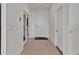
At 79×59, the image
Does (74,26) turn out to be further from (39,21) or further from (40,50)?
(39,21)

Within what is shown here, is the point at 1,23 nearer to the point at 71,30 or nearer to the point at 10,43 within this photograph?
the point at 10,43

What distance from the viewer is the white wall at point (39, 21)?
9.92 metres

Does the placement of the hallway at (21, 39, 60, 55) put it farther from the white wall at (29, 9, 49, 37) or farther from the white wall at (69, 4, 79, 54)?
the white wall at (29, 9, 49, 37)

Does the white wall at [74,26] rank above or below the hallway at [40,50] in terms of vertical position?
above

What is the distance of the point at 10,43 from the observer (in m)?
3.58

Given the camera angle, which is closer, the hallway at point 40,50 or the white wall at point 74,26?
the white wall at point 74,26

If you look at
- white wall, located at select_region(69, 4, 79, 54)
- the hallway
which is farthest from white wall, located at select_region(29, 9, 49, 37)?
white wall, located at select_region(69, 4, 79, 54)

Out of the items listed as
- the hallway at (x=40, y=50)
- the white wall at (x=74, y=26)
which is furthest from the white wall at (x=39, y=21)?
the white wall at (x=74, y=26)

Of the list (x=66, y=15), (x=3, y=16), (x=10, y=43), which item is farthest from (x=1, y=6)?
(x=66, y=15)

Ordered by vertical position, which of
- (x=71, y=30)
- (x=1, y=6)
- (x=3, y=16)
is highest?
(x=1, y=6)

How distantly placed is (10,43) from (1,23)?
0.74 m

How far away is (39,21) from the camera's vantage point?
33.4 feet

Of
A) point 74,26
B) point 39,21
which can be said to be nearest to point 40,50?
point 74,26

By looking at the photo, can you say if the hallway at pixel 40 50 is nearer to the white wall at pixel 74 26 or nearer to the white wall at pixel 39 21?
the white wall at pixel 74 26
